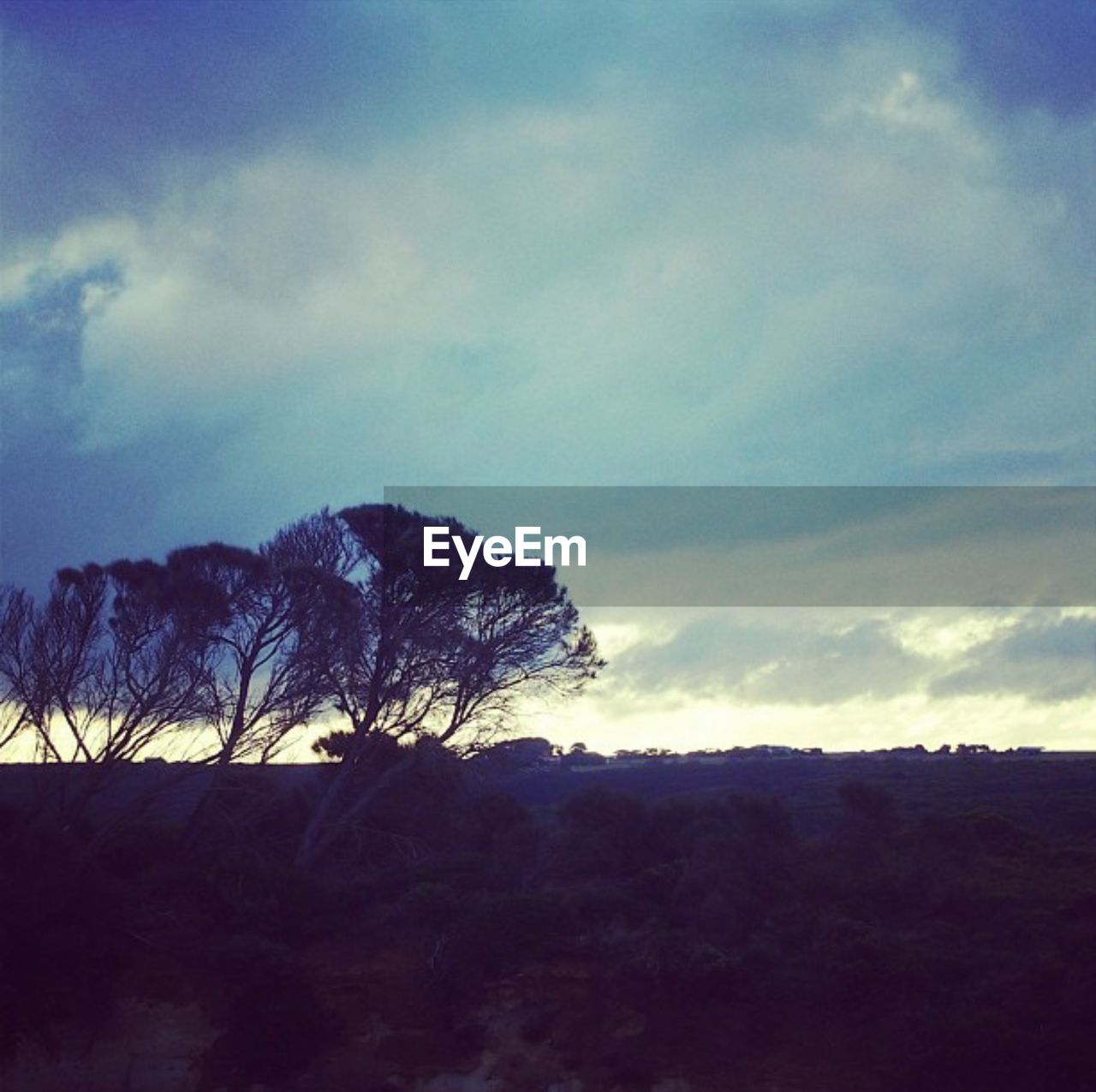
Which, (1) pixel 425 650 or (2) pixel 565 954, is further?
(1) pixel 425 650

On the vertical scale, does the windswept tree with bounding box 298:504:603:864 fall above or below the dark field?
above

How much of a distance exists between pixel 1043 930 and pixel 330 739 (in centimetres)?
1566

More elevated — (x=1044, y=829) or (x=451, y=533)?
(x=451, y=533)

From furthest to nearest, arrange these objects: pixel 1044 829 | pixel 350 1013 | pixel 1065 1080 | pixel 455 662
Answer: pixel 1044 829, pixel 455 662, pixel 350 1013, pixel 1065 1080

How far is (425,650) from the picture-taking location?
28.2 metres

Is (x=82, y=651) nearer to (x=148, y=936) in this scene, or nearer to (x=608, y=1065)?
(x=148, y=936)

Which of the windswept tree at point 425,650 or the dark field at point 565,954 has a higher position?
the windswept tree at point 425,650

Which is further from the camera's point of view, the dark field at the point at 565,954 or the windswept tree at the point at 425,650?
the windswept tree at the point at 425,650

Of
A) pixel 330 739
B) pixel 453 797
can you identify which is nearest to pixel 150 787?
pixel 330 739

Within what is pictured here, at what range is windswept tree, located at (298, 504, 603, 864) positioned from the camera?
28008mm

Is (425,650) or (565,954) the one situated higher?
(425,650)

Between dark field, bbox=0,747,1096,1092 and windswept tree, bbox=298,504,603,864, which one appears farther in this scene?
windswept tree, bbox=298,504,603,864

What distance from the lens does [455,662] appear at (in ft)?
93.6

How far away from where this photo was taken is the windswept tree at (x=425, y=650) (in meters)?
28.0
